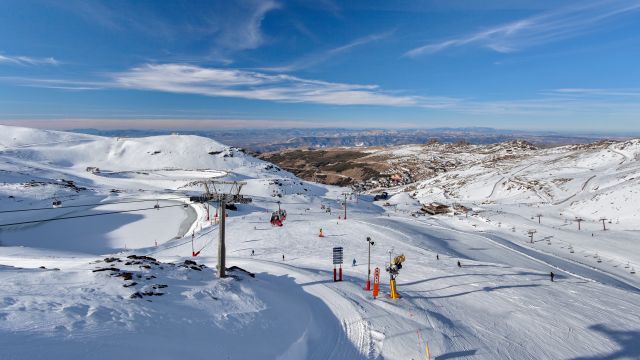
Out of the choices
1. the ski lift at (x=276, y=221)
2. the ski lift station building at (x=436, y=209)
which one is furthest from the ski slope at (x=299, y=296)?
the ski lift station building at (x=436, y=209)

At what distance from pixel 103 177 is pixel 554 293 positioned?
105750mm

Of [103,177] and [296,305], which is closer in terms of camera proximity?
[296,305]

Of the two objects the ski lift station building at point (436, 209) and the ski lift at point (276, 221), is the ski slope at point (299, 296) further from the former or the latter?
the ski lift station building at point (436, 209)

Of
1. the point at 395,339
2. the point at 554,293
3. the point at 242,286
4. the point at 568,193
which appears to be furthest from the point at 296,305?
the point at 568,193

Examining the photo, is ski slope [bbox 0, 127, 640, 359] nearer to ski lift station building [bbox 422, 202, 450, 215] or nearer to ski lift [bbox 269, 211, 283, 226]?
ski lift [bbox 269, 211, 283, 226]

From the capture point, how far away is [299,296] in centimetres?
1909

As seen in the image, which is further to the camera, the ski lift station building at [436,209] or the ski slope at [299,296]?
the ski lift station building at [436,209]

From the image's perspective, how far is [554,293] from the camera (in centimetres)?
2220

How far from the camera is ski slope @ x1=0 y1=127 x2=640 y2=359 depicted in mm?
11695

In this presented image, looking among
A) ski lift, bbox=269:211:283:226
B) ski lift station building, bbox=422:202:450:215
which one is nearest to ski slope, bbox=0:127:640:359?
ski lift, bbox=269:211:283:226

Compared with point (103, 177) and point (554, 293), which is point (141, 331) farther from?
point (103, 177)

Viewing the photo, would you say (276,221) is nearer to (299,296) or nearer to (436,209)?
(299,296)

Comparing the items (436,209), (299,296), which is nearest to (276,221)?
(299,296)

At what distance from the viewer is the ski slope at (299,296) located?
11695mm
